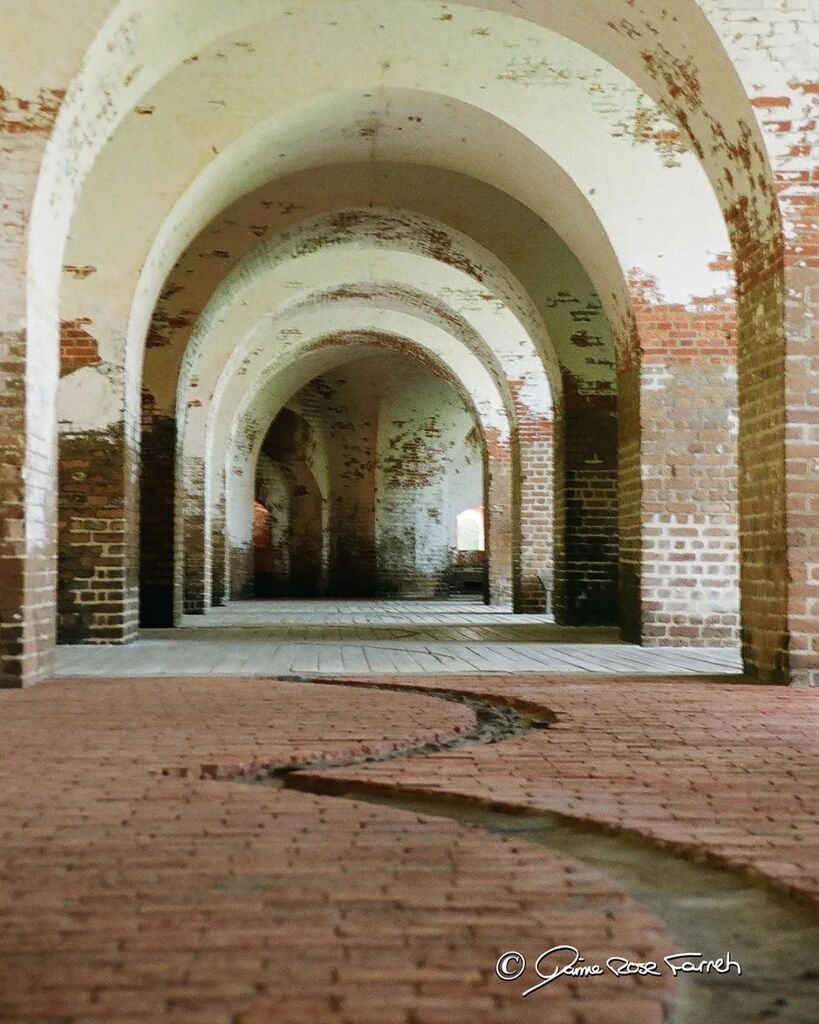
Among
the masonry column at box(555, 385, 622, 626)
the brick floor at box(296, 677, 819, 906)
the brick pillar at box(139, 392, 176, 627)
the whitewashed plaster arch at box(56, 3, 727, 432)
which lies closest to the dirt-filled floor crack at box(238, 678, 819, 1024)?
the brick floor at box(296, 677, 819, 906)

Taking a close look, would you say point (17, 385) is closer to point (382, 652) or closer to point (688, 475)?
point (382, 652)

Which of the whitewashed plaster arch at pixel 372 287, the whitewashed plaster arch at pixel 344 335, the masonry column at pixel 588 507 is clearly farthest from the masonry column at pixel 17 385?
the whitewashed plaster arch at pixel 344 335

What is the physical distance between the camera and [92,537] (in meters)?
9.38

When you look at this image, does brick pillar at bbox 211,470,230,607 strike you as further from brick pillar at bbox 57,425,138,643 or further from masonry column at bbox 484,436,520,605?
brick pillar at bbox 57,425,138,643

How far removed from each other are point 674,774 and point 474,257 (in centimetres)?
1005

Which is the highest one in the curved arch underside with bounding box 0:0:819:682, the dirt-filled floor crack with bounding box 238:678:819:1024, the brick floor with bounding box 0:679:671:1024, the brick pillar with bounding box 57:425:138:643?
the curved arch underside with bounding box 0:0:819:682

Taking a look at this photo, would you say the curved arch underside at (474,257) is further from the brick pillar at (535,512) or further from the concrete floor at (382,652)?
the concrete floor at (382,652)

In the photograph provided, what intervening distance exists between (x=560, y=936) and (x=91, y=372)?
26.6 ft

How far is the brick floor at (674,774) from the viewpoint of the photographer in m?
2.90

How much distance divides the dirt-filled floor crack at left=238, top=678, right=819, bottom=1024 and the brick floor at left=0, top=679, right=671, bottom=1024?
0.35 feet

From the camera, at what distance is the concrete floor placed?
742 centimetres

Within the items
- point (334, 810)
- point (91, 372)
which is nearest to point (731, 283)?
point (91, 372)

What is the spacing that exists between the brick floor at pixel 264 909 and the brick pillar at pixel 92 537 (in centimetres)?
543

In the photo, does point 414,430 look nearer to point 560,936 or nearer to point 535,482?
point 535,482
